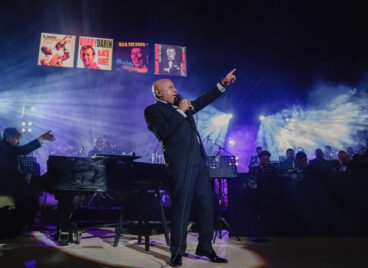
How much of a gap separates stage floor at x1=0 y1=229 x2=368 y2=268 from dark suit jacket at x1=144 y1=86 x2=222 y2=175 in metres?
1.06

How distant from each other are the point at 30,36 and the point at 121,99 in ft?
16.5

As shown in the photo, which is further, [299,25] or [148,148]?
[148,148]

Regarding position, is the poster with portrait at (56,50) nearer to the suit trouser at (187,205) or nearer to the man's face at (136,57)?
the man's face at (136,57)

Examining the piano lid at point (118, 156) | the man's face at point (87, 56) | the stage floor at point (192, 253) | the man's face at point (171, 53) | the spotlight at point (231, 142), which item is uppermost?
the man's face at point (171, 53)

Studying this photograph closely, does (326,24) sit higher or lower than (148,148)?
higher

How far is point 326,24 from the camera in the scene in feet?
40.0

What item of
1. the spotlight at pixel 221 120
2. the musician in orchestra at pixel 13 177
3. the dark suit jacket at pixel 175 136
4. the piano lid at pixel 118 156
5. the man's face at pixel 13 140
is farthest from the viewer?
the spotlight at pixel 221 120

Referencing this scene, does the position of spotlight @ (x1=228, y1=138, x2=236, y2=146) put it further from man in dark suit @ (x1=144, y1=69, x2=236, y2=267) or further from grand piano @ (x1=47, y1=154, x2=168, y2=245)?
man in dark suit @ (x1=144, y1=69, x2=236, y2=267)

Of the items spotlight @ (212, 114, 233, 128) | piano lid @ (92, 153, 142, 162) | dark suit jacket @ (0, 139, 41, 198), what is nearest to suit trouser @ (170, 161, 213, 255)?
piano lid @ (92, 153, 142, 162)

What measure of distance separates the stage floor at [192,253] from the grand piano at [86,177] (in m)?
0.55

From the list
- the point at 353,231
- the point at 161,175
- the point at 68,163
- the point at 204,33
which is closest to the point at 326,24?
the point at 204,33

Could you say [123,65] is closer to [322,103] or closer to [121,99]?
[121,99]

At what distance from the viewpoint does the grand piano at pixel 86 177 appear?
380cm

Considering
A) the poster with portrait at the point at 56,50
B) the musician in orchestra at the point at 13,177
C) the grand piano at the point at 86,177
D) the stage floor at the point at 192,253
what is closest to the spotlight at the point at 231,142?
the poster with portrait at the point at 56,50
